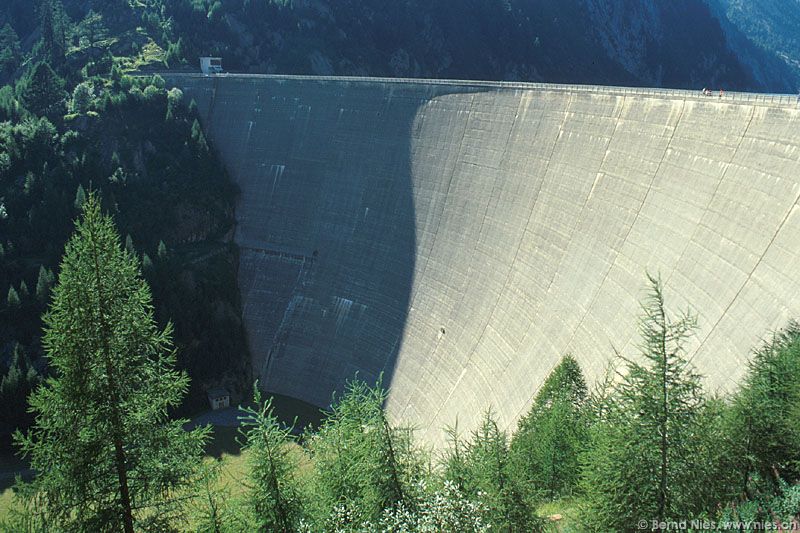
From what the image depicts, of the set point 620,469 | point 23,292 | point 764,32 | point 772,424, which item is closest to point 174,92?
point 23,292

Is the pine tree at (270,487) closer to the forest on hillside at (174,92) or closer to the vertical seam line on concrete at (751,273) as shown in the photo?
the vertical seam line on concrete at (751,273)

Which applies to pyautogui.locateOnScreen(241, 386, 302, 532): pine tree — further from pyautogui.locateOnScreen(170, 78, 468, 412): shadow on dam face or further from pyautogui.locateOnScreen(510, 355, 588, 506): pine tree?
pyautogui.locateOnScreen(170, 78, 468, 412): shadow on dam face

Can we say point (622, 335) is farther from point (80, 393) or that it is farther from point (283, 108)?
point (283, 108)

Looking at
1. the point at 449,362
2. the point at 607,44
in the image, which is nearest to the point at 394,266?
the point at 449,362

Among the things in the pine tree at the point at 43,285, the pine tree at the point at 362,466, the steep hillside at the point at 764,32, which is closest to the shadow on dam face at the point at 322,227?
the pine tree at the point at 43,285

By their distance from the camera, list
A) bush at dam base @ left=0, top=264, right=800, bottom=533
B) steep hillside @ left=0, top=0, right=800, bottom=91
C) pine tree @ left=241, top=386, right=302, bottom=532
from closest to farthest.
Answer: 1. bush at dam base @ left=0, top=264, right=800, bottom=533
2. pine tree @ left=241, top=386, right=302, bottom=532
3. steep hillside @ left=0, top=0, right=800, bottom=91

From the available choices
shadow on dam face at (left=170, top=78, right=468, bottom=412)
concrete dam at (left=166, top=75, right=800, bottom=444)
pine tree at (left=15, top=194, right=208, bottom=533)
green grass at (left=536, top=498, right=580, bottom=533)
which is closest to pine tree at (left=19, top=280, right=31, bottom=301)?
shadow on dam face at (left=170, top=78, right=468, bottom=412)

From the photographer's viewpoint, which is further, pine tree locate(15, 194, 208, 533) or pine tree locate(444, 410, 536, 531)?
pine tree locate(444, 410, 536, 531)
